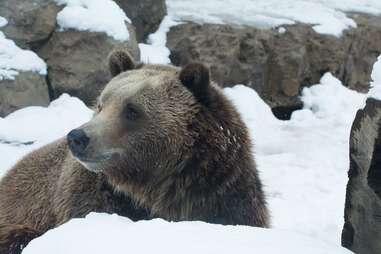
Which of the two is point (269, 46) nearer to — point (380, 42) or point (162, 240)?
point (380, 42)

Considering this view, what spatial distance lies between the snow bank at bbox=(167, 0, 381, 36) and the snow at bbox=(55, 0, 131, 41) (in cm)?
214

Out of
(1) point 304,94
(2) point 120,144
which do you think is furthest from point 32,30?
(2) point 120,144

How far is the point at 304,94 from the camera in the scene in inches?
436

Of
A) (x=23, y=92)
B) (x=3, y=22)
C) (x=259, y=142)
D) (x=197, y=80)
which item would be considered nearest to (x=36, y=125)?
(x=23, y=92)

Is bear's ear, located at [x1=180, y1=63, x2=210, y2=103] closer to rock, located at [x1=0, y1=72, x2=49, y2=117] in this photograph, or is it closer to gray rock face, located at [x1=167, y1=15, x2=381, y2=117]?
rock, located at [x1=0, y1=72, x2=49, y2=117]

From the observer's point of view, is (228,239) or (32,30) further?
(32,30)

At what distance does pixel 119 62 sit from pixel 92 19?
4.53 m

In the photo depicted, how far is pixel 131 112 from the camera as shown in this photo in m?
3.89

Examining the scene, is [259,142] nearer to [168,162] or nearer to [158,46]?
[158,46]

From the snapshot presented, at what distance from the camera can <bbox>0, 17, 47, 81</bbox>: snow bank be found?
8055mm

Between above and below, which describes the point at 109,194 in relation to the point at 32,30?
above

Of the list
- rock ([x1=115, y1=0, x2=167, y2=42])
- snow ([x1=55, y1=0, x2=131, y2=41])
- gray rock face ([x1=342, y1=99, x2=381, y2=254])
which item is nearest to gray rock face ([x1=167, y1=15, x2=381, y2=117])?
rock ([x1=115, y1=0, x2=167, y2=42])

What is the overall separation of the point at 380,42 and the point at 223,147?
8.60 meters

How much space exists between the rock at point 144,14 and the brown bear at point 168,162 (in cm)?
639
